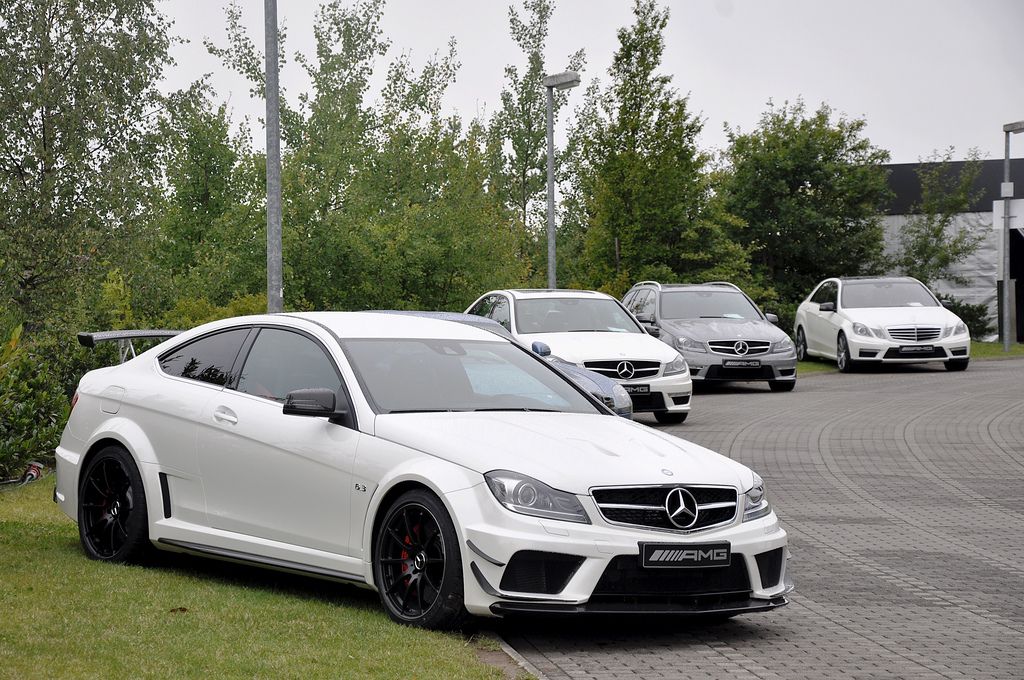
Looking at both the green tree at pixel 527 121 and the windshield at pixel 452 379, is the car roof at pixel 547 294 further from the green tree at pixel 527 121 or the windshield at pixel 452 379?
the green tree at pixel 527 121

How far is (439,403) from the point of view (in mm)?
7980

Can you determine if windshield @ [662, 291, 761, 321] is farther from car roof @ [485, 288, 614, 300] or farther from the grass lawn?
the grass lawn

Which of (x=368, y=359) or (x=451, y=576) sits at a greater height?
(x=368, y=359)

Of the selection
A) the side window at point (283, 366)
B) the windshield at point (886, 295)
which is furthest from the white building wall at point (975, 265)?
the side window at point (283, 366)

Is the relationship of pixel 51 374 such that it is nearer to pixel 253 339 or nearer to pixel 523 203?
pixel 253 339

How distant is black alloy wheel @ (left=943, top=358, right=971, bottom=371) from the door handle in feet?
74.1

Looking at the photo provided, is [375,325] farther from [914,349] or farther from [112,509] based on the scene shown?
[914,349]

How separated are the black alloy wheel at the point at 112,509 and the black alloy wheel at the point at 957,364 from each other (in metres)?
22.3

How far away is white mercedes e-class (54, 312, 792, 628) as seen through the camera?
6.93 meters

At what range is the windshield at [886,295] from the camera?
29219 mm

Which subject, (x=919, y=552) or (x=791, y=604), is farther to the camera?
(x=919, y=552)

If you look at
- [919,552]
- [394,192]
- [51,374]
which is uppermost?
[394,192]

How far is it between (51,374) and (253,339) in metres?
7.47

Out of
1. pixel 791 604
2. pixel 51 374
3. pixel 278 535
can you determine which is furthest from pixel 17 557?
pixel 51 374
